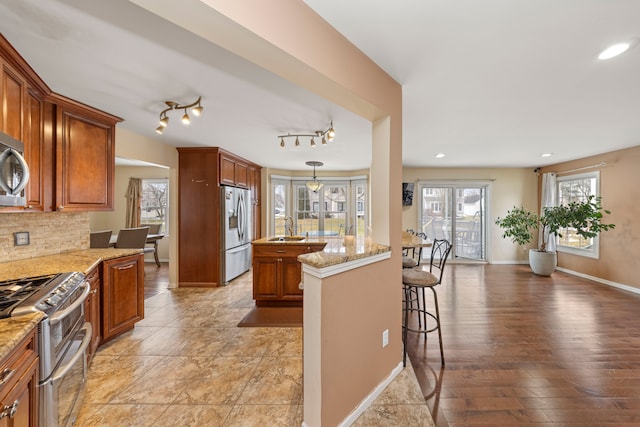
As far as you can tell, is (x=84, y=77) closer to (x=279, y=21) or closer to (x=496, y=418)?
(x=279, y=21)

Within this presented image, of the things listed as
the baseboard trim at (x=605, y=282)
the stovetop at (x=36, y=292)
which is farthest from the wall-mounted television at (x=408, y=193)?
the stovetop at (x=36, y=292)

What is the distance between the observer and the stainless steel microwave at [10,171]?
136 cm

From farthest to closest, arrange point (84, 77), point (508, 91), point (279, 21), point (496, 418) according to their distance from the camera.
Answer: point (508, 91)
point (84, 77)
point (496, 418)
point (279, 21)

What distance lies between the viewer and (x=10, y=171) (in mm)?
1422

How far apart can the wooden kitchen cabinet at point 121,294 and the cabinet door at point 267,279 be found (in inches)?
50.8

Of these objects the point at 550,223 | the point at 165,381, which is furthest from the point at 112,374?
the point at 550,223

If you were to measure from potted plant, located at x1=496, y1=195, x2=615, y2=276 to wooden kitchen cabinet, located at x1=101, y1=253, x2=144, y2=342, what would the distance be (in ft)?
22.0

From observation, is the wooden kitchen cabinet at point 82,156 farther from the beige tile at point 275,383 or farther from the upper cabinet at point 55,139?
the beige tile at point 275,383

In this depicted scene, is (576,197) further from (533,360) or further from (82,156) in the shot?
(82,156)

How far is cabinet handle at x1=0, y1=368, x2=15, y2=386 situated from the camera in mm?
915

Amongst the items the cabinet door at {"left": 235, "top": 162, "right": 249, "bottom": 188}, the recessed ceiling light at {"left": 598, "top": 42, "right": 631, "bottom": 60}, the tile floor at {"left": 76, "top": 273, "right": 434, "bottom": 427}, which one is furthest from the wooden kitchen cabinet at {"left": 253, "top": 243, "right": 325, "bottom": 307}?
the recessed ceiling light at {"left": 598, "top": 42, "right": 631, "bottom": 60}

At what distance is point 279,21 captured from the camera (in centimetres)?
118

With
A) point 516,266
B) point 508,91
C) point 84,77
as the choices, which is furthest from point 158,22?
point 516,266

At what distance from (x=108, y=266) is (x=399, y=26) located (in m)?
2.99
